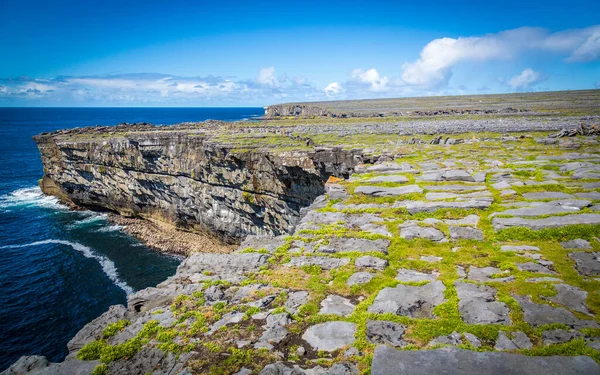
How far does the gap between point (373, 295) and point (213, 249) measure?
37.9 m

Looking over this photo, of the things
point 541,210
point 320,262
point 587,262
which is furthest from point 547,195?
point 320,262

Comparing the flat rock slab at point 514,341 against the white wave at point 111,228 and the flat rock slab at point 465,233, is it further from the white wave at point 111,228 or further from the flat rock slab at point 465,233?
the white wave at point 111,228

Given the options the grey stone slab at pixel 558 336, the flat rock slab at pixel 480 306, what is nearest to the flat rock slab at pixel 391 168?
the flat rock slab at pixel 480 306

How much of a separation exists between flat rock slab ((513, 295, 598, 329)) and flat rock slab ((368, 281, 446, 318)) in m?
1.41

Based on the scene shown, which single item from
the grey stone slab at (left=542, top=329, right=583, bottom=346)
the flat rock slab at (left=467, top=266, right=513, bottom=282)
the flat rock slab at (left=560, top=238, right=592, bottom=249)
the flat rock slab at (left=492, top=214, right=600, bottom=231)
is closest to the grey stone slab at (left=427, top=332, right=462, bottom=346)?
the grey stone slab at (left=542, top=329, right=583, bottom=346)

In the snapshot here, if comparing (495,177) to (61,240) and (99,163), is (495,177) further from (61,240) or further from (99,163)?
(99,163)

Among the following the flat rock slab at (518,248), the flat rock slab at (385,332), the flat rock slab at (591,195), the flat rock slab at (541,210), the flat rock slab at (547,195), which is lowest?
the flat rock slab at (385,332)

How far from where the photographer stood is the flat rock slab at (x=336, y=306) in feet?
22.0

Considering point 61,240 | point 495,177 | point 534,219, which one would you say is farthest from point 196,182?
point 534,219

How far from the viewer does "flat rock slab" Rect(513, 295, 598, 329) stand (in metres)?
5.53

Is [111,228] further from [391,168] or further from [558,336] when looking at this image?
[558,336]

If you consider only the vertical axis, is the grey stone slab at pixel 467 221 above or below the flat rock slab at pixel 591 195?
below

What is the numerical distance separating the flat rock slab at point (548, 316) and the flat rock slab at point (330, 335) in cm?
301

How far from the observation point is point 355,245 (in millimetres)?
9523
